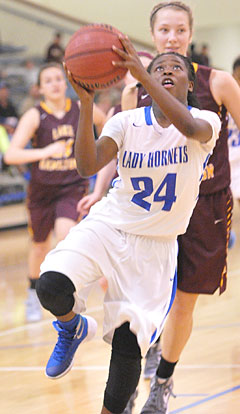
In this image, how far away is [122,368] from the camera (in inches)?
110

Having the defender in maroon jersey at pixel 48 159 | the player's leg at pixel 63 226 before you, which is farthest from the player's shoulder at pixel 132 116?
the defender in maroon jersey at pixel 48 159

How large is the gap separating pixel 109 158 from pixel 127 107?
70 centimetres

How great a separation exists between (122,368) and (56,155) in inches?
119

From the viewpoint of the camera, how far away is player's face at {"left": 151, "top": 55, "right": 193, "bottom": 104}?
283 centimetres

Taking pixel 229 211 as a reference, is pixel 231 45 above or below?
below

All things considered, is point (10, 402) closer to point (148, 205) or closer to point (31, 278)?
point (148, 205)

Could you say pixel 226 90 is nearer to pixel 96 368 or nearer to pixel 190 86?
pixel 190 86

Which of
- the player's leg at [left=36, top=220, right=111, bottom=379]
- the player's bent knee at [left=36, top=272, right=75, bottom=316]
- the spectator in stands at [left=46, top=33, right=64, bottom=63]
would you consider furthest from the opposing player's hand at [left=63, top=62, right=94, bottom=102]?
the spectator in stands at [left=46, top=33, right=64, bottom=63]

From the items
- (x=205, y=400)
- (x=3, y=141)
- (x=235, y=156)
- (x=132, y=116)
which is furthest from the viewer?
(x=3, y=141)

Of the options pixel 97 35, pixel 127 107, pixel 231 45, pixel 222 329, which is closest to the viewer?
pixel 97 35

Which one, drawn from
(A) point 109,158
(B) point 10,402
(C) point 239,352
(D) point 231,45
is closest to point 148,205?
(A) point 109,158

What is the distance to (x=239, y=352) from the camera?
4555mm

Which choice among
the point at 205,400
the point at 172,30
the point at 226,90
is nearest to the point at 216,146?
the point at 226,90

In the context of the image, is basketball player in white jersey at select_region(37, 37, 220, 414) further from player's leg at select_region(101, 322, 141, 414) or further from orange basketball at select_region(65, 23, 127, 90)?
orange basketball at select_region(65, 23, 127, 90)
